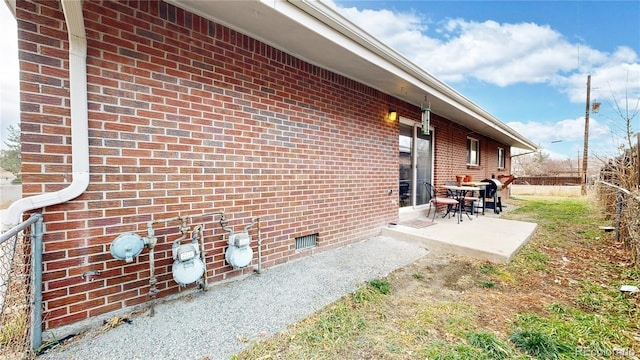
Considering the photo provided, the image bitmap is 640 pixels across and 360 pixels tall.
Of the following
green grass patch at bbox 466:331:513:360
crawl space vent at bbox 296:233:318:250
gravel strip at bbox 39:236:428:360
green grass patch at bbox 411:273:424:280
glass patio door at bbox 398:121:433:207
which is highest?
glass patio door at bbox 398:121:433:207

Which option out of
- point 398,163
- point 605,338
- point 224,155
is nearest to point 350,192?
point 398,163

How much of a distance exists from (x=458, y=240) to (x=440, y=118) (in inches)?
144

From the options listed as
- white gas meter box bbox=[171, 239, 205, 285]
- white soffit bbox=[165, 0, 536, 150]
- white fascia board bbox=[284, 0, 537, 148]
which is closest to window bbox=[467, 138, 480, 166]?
white fascia board bbox=[284, 0, 537, 148]

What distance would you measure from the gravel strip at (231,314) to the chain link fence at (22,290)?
0.68ft

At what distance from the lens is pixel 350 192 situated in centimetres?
411

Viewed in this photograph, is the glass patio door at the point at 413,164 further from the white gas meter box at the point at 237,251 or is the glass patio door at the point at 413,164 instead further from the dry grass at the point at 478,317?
the white gas meter box at the point at 237,251

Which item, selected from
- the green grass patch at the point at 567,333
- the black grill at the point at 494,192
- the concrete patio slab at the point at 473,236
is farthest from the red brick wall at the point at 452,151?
the green grass patch at the point at 567,333

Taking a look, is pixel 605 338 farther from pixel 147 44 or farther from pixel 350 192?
pixel 147 44

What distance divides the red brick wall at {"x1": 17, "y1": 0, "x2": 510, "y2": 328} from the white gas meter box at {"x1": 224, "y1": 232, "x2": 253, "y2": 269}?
188 millimetres

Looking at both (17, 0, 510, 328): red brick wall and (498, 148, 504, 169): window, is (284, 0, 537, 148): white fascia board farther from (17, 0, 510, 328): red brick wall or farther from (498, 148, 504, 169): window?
(498, 148, 504, 169): window

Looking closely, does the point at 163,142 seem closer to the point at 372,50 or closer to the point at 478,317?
the point at 372,50

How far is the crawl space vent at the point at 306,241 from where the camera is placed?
3.45 meters

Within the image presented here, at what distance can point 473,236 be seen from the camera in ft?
13.7

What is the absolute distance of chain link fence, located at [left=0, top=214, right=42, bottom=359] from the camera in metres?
1.60
